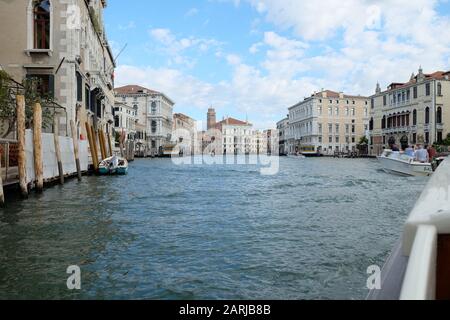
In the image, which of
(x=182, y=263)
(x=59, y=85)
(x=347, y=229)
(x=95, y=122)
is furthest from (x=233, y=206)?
(x=95, y=122)

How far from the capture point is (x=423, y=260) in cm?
132

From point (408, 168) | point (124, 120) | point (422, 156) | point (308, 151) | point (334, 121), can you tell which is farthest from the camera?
point (334, 121)

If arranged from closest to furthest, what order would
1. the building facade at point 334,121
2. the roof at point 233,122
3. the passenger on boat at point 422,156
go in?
the passenger on boat at point 422,156, the building facade at point 334,121, the roof at point 233,122

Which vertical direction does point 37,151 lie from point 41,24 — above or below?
below

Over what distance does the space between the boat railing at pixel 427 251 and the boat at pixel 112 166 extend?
15991 mm

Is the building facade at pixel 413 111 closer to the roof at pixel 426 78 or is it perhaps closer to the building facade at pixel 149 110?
the roof at pixel 426 78

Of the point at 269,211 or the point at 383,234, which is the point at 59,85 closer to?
the point at 269,211

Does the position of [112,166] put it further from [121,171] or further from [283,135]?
[283,135]

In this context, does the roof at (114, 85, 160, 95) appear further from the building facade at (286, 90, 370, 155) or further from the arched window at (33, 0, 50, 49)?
the arched window at (33, 0, 50, 49)

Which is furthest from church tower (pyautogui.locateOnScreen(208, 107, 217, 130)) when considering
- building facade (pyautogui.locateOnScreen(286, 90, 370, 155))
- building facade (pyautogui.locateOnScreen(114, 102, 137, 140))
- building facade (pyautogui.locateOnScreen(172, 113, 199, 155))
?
building facade (pyautogui.locateOnScreen(114, 102, 137, 140))

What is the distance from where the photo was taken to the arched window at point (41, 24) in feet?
49.3

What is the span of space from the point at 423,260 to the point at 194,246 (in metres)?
3.80

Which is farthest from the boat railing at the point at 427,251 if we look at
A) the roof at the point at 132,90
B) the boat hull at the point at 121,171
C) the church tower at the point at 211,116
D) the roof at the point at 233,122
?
the church tower at the point at 211,116

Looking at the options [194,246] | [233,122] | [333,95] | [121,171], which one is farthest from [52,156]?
[233,122]
